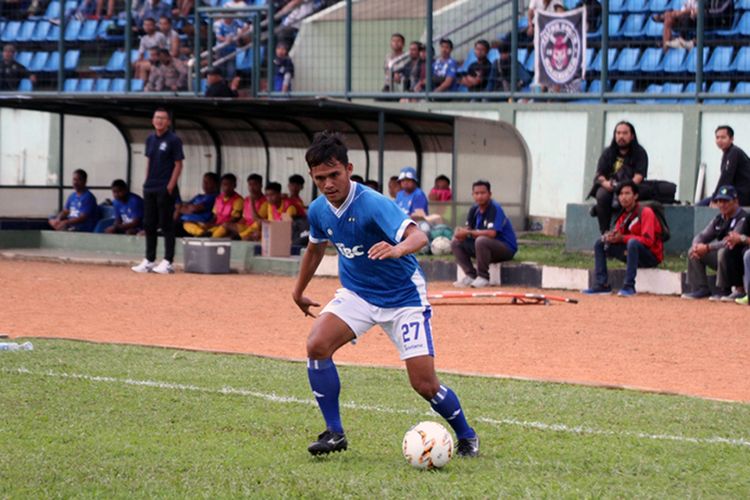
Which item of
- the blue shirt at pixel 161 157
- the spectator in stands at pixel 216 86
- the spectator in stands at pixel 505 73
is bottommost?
the blue shirt at pixel 161 157

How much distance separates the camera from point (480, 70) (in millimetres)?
22391

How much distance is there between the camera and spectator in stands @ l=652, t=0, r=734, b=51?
20000 millimetres

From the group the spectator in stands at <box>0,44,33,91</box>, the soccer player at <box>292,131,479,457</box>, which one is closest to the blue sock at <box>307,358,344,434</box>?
the soccer player at <box>292,131,479,457</box>

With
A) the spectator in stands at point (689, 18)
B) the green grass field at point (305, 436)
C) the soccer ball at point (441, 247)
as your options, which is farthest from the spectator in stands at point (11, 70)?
the green grass field at point (305, 436)

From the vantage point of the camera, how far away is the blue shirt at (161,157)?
1777cm

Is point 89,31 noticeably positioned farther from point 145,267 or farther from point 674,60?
point 674,60

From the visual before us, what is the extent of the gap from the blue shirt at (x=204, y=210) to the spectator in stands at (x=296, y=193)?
1.38 m

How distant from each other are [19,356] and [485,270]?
26.2ft

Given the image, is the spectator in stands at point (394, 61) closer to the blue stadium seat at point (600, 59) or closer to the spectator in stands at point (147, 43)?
the blue stadium seat at point (600, 59)

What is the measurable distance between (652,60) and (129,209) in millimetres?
8618

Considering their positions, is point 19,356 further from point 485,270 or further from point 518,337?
point 485,270

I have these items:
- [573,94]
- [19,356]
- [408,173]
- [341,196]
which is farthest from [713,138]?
[341,196]

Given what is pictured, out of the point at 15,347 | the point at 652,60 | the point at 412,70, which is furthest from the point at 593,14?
the point at 15,347

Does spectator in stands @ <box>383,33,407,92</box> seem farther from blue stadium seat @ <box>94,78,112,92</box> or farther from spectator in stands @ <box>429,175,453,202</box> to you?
blue stadium seat @ <box>94,78,112,92</box>
